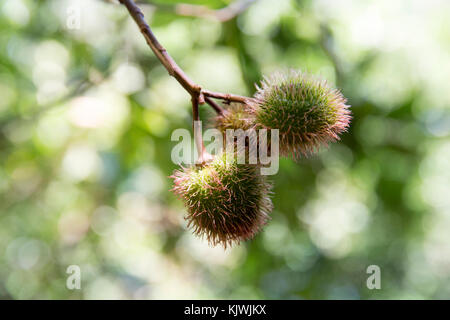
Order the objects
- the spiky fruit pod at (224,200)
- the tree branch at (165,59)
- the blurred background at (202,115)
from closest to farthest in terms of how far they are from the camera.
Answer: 1. the tree branch at (165,59)
2. the spiky fruit pod at (224,200)
3. the blurred background at (202,115)

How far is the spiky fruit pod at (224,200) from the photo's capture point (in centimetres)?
132

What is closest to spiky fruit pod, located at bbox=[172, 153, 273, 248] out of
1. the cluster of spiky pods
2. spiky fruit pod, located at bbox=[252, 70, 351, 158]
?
the cluster of spiky pods

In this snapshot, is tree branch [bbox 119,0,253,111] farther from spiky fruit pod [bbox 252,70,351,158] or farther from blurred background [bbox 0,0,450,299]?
blurred background [bbox 0,0,450,299]

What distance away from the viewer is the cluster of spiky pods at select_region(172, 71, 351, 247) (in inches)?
52.2

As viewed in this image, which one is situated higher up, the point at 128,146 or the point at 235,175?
the point at 128,146

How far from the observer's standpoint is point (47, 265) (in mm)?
3688

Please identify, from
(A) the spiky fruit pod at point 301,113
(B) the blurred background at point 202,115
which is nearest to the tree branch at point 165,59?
(A) the spiky fruit pod at point 301,113

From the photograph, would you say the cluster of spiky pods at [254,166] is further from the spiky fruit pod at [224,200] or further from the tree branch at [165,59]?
the tree branch at [165,59]

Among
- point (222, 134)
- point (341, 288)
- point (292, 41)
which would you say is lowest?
point (341, 288)

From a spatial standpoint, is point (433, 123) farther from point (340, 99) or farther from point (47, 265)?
point (47, 265)

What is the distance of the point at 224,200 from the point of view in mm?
1324

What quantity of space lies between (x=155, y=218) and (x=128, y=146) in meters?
0.74
